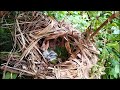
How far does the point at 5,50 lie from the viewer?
4.43 feet

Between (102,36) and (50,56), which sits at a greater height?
(102,36)

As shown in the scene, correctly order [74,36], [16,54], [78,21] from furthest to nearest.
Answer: [78,21] < [74,36] < [16,54]

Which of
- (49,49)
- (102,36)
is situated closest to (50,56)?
(49,49)

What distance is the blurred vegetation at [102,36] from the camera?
138cm

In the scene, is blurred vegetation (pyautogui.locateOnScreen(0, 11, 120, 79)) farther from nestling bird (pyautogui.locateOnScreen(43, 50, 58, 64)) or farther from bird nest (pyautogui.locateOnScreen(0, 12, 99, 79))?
nestling bird (pyautogui.locateOnScreen(43, 50, 58, 64))

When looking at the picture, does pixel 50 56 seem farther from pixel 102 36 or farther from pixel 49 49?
pixel 102 36

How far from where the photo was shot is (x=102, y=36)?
1.55 meters

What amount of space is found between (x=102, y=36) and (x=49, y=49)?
354mm

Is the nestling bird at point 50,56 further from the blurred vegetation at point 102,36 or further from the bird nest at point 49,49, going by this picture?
the blurred vegetation at point 102,36

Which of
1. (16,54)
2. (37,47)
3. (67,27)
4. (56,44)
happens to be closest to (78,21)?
(67,27)
